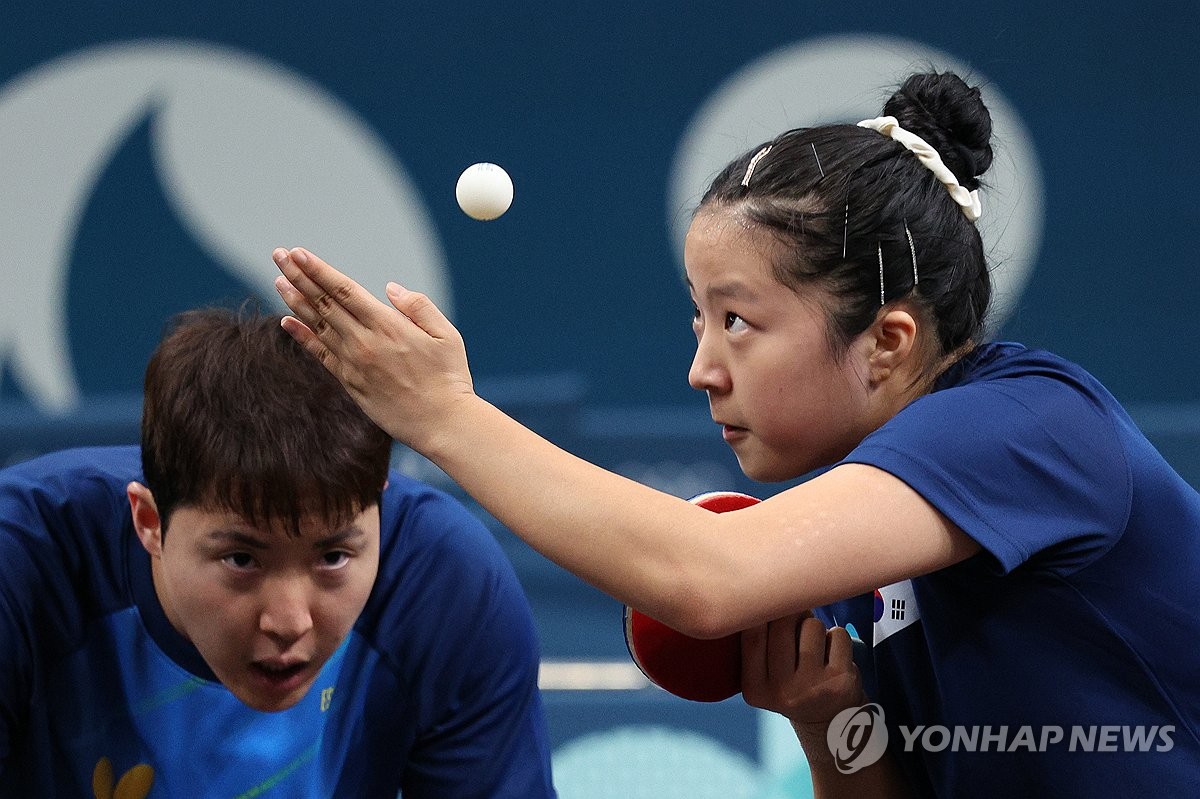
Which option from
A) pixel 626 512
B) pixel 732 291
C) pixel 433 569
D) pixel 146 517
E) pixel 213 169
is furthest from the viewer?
pixel 213 169

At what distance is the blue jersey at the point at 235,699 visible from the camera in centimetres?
220

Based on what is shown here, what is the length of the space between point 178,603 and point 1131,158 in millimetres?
4089

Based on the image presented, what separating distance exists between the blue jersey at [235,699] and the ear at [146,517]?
6 centimetres

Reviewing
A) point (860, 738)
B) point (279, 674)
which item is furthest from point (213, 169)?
point (860, 738)

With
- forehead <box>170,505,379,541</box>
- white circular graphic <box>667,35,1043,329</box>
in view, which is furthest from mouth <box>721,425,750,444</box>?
white circular graphic <box>667,35,1043,329</box>

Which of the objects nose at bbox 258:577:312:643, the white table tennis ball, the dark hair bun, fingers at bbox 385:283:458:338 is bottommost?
nose at bbox 258:577:312:643

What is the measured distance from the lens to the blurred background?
5062 mm

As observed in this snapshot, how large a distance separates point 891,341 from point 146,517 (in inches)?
44.0

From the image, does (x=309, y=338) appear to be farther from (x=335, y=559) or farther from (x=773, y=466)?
(x=773, y=466)

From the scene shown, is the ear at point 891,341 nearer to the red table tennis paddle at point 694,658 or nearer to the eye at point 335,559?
the red table tennis paddle at point 694,658

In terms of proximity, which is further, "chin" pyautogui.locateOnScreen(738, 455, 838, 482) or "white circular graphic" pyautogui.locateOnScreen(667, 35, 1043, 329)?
"white circular graphic" pyautogui.locateOnScreen(667, 35, 1043, 329)

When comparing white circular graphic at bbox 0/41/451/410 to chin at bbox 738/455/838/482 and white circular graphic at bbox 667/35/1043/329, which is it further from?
chin at bbox 738/455/838/482

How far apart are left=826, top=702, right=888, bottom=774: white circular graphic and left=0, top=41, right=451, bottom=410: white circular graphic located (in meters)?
3.17

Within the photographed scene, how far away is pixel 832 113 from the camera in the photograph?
4957 mm
